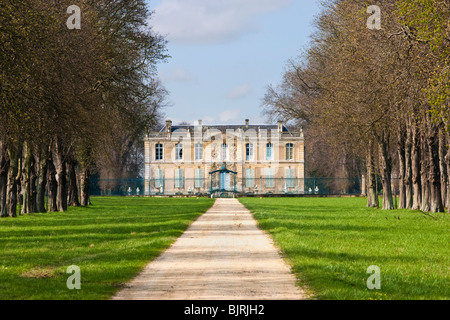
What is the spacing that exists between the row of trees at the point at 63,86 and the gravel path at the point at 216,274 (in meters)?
5.38

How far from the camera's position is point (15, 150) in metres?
31.7

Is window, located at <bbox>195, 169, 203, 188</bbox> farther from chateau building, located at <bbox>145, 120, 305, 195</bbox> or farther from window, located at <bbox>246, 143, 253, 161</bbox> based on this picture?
window, located at <bbox>246, 143, 253, 161</bbox>

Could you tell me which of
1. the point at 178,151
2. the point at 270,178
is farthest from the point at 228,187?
the point at 178,151

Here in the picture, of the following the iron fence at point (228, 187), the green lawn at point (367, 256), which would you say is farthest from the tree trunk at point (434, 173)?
the iron fence at point (228, 187)

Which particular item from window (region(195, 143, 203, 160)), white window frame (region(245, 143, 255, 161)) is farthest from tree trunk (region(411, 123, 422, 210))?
window (region(195, 143, 203, 160))

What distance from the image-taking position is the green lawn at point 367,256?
10.7 metres

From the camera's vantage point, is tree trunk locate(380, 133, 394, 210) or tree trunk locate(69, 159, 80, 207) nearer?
tree trunk locate(380, 133, 394, 210)

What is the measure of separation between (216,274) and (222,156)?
75636 mm

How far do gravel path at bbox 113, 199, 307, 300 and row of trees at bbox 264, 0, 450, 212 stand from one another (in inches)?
251

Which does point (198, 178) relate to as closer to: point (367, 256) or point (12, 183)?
point (12, 183)

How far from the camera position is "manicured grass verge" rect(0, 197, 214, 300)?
10977 mm

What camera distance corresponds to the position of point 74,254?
16.2 metres
